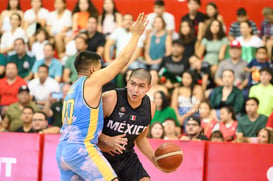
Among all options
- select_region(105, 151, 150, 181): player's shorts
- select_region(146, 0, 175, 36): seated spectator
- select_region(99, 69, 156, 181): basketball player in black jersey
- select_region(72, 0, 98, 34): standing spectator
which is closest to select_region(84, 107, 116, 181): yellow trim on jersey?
select_region(99, 69, 156, 181): basketball player in black jersey

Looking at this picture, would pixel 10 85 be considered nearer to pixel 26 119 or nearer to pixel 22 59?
pixel 22 59

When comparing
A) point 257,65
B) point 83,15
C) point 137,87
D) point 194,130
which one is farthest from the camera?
point 83,15

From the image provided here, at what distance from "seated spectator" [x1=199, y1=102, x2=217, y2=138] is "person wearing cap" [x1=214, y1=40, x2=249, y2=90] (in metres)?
1.04

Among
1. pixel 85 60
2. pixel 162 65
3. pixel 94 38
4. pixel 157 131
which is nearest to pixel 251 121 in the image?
pixel 157 131

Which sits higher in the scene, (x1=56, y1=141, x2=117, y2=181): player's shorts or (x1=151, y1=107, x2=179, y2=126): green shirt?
(x1=151, y1=107, x2=179, y2=126): green shirt

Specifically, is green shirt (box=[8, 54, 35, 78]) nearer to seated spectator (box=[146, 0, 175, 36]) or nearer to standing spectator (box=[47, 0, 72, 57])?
standing spectator (box=[47, 0, 72, 57])

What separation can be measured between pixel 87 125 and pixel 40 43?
27.5 ft

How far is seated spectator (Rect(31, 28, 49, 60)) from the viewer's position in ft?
50.1

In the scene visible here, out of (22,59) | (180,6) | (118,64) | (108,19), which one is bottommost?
(118,64)

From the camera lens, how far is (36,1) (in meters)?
16.4

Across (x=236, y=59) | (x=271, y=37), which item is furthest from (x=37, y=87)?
(x=271, y=37)

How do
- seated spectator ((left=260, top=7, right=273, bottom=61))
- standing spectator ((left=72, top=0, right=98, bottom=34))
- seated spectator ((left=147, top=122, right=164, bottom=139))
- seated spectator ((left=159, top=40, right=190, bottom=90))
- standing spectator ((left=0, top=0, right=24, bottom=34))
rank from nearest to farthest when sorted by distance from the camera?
seated spectator ((left=147, top=122, right=164, bottom=139)) → seated spectator ((left=159, top=40, right=190, bottom=90)) → seated spectator ((left=260, top=7, right=273, bottom=61)) → standing spectator ((left=72, top=0, right=98, bottom=34)) → standing spectator ((left=0, top=0, right=24, bottom=34))

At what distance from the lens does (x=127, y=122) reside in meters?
8.09

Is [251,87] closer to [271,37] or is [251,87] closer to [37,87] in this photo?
[271,37]
